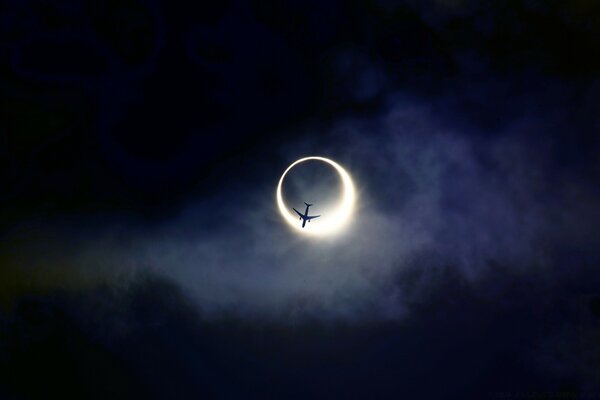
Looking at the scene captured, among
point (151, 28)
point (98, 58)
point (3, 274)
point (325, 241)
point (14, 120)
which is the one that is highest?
point (151, 28)

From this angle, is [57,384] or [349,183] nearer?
[349,183]

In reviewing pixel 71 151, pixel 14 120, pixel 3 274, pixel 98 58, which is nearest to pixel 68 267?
pixel 3 274

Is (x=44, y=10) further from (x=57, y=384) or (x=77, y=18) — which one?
(x=57, y=384)

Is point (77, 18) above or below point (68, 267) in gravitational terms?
above

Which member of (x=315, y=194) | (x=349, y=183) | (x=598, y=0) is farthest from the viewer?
(x=315, y=194)

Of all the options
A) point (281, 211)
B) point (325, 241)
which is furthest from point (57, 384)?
point (325, 241)

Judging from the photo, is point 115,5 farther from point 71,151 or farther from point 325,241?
point 325,241

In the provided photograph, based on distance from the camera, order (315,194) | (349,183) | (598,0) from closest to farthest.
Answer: (598,0), (349,183), (315,194)
